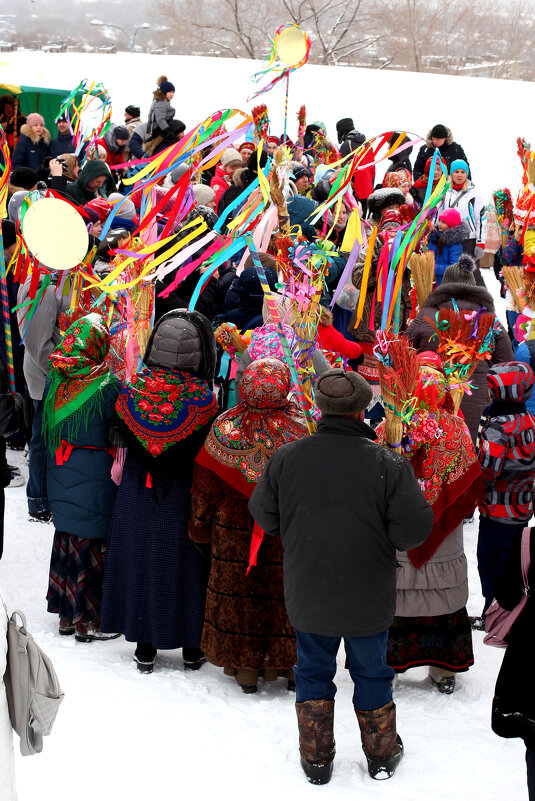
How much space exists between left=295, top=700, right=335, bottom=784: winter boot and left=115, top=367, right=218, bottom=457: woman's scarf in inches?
49.2

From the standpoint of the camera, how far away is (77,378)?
438cm

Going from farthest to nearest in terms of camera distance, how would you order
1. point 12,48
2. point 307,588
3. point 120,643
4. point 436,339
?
point 12,48 → point 436,339 → point 120,643 → point 307,588

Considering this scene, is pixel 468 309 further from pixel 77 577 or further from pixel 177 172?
pixel 177 172

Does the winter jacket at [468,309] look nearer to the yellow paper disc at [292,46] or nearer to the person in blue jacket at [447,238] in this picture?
the person in blue jacket at [447,238]

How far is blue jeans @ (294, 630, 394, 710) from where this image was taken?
10.9ft

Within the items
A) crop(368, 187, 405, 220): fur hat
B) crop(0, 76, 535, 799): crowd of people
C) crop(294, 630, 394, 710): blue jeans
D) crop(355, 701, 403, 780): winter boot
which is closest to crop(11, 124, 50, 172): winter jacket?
crop(368, 187, 405, 220): fur hat

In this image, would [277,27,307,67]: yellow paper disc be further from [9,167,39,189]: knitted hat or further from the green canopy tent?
the green canopy tent

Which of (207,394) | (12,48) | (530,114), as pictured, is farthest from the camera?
(12,48)

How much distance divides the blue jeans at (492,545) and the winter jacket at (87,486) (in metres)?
1.75

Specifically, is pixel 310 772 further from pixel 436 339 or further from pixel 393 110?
pixel 393 110

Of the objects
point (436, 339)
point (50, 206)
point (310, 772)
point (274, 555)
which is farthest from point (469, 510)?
point (50, 206)

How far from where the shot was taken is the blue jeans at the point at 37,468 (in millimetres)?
5668

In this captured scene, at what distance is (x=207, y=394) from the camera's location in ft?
13.4

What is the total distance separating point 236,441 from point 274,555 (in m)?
0.52
